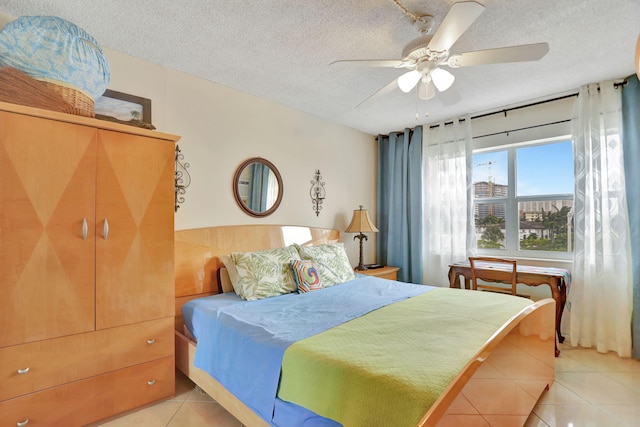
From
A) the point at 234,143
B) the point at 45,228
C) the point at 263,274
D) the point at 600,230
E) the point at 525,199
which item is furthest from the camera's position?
the point at 525,199

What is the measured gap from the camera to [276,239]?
3199mm

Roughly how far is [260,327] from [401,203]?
2.99 m

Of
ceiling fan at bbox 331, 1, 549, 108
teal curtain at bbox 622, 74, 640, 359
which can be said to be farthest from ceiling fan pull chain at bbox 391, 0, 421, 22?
teal curtain at bbox 622, 74, 640, 359

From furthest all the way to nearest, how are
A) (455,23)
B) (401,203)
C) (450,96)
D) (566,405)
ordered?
(401,203) → (450,96) → (566,405) → (455,23)

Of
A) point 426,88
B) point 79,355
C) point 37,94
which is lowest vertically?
point 79,355

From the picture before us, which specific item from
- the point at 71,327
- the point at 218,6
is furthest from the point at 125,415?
the point at 218,6

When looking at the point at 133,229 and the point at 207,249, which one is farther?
the point at 207,249

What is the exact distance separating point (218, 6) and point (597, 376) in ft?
12.2

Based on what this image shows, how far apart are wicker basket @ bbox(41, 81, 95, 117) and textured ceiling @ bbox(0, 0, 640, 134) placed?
52 centimetres

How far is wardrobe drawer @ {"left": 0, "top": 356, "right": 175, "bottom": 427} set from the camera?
1567mm

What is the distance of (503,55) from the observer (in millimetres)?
1701

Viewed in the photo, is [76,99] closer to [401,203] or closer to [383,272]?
[383,272]

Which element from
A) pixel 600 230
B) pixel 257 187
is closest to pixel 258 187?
pixel 257 187

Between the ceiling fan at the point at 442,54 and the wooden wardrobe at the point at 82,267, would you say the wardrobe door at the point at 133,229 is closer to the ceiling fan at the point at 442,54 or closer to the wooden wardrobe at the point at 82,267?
the wooden wardrobe at the point at 82,267
